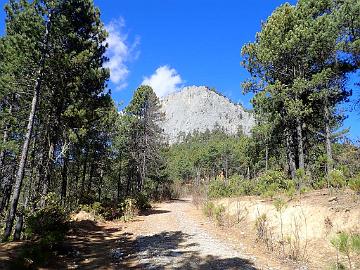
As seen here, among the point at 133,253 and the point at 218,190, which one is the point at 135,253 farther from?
the point at 218,190

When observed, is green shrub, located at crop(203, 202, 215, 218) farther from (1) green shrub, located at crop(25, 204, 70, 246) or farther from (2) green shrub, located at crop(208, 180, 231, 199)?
(1) green shrub, located at crop(25, 204, 70, 246)

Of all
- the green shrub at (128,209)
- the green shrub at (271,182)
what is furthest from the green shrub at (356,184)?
the green shrub at (128,209)

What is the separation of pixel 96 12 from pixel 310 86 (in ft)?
37.3

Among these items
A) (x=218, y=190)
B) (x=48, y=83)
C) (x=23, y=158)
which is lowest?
(x=218, y=190)

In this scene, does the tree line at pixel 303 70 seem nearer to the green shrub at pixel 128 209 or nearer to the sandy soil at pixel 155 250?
the sandy soil at pixel 155 250

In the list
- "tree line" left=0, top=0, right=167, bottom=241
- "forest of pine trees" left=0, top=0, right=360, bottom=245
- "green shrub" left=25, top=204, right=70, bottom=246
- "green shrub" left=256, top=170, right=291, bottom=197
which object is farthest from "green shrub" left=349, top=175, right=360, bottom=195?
"tree line" left=0, top=0, right=167, bottom=241

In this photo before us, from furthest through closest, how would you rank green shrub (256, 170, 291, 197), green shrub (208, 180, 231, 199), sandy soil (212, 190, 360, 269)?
green shrub (208, 180, 231, 199), green shrub (256, 170, 291, 197), sandy soil (212, 190, 360, 269)

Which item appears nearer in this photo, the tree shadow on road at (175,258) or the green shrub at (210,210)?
the tree shadow on road at (175,258)

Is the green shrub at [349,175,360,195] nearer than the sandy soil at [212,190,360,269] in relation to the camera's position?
No

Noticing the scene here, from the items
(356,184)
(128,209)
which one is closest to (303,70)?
(356,184)

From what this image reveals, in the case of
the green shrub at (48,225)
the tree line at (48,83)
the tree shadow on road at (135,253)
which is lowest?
the tree shadow on road at (135,253)

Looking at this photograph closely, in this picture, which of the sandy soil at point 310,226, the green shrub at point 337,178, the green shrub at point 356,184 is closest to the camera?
the sandy soil at point 310,226

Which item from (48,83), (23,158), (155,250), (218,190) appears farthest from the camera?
(218,190)

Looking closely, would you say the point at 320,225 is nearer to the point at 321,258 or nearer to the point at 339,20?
the point at 321,258
